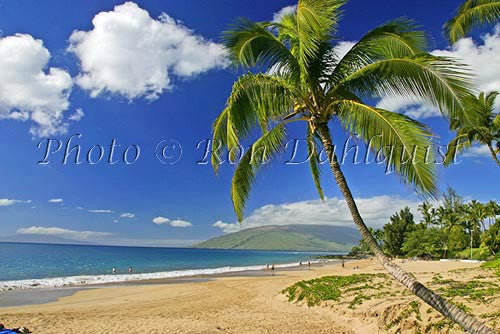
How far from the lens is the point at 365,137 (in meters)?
5.53

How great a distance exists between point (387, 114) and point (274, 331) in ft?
23.7

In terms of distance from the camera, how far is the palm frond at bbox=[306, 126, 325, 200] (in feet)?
24.4

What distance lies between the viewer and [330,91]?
19.7 ft

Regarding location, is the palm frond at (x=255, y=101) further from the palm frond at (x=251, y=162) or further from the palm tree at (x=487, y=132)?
the palm tree at (x=487, y=132)

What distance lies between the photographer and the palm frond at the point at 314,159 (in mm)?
7445

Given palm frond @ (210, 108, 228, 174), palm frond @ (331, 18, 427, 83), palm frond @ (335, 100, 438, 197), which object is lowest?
palm frond @ (335, 100, 438, 197)

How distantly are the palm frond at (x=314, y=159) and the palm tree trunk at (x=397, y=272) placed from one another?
1512 millimetres

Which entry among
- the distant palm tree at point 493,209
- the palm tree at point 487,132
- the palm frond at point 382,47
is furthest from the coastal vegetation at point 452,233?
the palm frond at point 382,47

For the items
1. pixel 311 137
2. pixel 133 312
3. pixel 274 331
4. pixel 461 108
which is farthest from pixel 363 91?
pixel 133 312

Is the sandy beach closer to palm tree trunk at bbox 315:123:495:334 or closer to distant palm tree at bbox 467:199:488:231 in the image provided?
palm tree trunk at bbox 315:123:495:334

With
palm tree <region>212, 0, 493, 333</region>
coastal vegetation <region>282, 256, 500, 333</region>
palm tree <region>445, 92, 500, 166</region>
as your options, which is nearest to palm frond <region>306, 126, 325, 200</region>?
palm tree <region>212, 0, 493, 333</region>

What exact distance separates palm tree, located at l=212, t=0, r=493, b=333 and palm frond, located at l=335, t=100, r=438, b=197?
0.04 feet

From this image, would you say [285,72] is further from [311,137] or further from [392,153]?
[392,153]

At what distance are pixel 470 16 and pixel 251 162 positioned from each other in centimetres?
568
